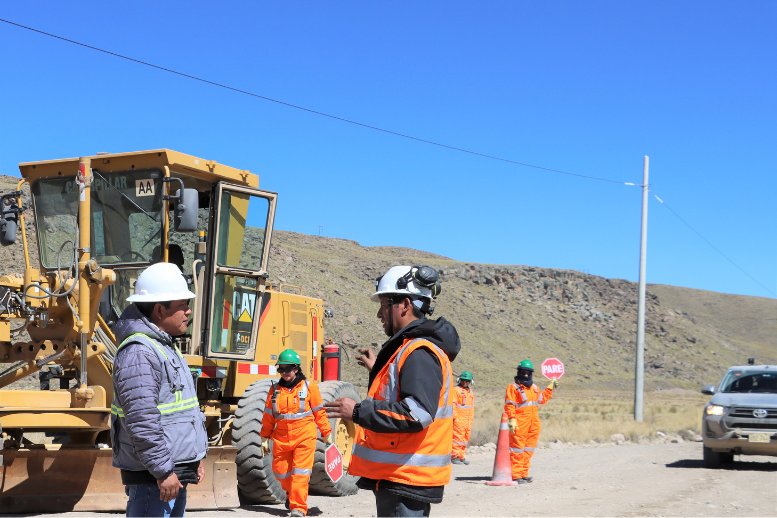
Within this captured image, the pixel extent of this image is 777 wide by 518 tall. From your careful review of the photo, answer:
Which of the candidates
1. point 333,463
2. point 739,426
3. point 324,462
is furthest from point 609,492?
point 333,463

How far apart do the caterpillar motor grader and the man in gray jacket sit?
12.0ft

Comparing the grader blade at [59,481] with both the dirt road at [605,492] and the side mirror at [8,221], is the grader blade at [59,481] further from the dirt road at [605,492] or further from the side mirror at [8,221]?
the side mirror at [8,221]

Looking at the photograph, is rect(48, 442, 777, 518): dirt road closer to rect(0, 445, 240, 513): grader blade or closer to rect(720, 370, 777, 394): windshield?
rect(0, 445, 240, 513): grader blade

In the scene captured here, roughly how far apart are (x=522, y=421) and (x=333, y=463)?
19.3ft

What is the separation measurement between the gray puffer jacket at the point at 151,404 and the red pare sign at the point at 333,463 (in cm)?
226

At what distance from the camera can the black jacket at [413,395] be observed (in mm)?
4051

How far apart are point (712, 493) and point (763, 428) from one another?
338 cm

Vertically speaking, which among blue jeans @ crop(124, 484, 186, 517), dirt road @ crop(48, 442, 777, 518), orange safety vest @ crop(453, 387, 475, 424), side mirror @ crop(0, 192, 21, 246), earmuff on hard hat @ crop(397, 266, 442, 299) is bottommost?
dirt road @ crop(48, 442, 777, 518)

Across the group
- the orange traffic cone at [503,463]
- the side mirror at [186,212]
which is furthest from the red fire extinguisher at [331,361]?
the side mirror at [186,212]

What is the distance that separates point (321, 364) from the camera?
14.1m

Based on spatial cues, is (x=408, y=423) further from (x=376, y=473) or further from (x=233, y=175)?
(x=233, y=175)

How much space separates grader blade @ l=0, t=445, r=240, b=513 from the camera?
8188 millimetres

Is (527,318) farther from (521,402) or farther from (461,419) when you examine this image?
(521,402)

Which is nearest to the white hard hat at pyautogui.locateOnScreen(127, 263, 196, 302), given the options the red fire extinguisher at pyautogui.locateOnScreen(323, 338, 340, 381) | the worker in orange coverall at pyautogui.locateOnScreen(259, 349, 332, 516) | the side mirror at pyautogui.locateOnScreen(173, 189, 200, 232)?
the side mirror at pyautogui.locateOnScreen(173, 189, 200, 232)
